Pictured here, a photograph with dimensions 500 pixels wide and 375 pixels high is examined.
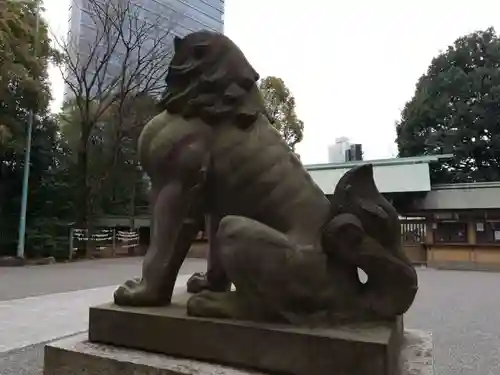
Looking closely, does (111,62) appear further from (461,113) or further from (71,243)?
(461,113)

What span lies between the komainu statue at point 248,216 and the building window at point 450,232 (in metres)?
14.3

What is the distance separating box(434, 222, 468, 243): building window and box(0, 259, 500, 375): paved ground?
6.16 m

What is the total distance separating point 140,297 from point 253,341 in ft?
1.60

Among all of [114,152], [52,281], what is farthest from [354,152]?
[52,281]

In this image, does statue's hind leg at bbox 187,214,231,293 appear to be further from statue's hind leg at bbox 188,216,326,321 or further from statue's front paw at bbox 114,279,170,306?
statue's hind leg at bbox 188,216,326,321

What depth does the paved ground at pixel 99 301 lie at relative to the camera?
325 cm

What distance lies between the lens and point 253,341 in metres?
1.38

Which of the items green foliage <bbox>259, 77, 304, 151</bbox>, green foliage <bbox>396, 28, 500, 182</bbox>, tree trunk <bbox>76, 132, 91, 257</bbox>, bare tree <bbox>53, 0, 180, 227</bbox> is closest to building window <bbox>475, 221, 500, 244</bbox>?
green foliage <bbox>396, 28, 500, 182</bbox>

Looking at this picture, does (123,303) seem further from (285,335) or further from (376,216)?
(376,216)

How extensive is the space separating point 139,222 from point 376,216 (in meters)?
17.5

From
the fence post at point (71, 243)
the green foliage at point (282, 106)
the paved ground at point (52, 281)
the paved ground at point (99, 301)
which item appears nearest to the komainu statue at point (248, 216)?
the paved ground at point (99, 301)

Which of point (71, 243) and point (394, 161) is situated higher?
point (394, 161)

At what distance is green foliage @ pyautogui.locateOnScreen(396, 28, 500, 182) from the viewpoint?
1808cm

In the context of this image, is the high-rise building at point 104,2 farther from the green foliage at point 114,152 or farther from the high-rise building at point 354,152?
the high-rise building at point 354,152
